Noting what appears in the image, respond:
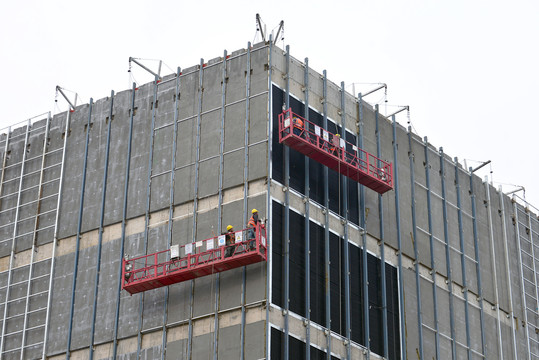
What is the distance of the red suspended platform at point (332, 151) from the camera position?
68.9 meters

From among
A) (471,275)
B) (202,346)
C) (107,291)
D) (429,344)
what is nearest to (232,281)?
(202,346)

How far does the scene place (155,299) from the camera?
68.7m

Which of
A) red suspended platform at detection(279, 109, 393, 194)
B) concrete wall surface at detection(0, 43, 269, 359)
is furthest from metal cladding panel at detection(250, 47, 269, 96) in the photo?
red suspended platform at detection(279, 109, 393, 194)

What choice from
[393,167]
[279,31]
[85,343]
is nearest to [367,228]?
[393,167]

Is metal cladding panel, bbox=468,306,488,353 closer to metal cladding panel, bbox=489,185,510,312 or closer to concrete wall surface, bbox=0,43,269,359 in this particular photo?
metal cladding panel, bbox=489,185,510,312

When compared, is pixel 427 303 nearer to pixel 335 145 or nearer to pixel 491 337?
pixel 491 337

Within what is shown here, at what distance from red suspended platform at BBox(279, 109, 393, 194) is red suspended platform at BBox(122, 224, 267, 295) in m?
6.26

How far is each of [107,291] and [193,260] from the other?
265 inches

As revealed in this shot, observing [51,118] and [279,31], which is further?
[51,118]

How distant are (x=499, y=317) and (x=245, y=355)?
2479cm

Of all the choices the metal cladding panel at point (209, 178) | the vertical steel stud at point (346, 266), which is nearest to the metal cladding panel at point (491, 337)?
the vertical steel stud at point (346, 266)

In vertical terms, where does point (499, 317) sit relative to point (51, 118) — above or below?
below

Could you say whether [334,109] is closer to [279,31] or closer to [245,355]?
[279,31]

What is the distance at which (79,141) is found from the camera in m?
77.3
